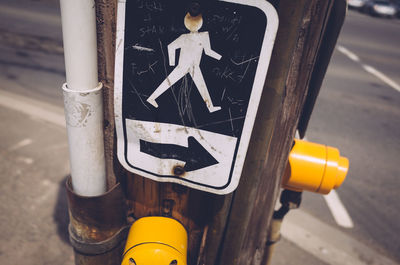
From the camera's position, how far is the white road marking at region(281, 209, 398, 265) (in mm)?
2824

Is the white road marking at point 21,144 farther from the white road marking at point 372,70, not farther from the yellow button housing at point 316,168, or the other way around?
the white road marking at point 372,70

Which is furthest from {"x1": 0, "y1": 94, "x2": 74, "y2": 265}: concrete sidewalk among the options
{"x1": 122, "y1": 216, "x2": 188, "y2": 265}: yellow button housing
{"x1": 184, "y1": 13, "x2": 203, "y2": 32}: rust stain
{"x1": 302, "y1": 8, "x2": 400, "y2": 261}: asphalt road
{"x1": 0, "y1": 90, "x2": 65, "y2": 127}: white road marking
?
{"x1": 302, "y1": 8, "x2": 400, "y2": 261}: asphalt road

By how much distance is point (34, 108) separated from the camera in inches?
181

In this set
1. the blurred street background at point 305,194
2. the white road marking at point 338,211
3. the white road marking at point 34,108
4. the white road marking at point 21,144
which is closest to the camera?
the blurred street background at point 305,194

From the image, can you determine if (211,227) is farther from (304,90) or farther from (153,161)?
(304,90)

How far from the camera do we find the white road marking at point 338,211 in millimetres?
3219

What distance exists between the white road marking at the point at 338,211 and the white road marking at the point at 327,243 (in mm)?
157

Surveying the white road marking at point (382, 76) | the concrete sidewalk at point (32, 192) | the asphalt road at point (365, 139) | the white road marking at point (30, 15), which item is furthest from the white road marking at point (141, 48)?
the white road marking at point (30, 15)

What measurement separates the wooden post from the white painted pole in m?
0.04

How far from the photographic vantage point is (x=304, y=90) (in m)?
1.00

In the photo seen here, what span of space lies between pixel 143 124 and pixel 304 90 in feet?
1.77

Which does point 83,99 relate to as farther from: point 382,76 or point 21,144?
point 382,76

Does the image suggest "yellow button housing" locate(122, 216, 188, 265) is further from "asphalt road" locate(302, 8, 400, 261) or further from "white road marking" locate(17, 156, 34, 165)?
"white road marking" locate(17, 156, 34, 165)

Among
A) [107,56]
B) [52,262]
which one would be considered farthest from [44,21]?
[107,56]
